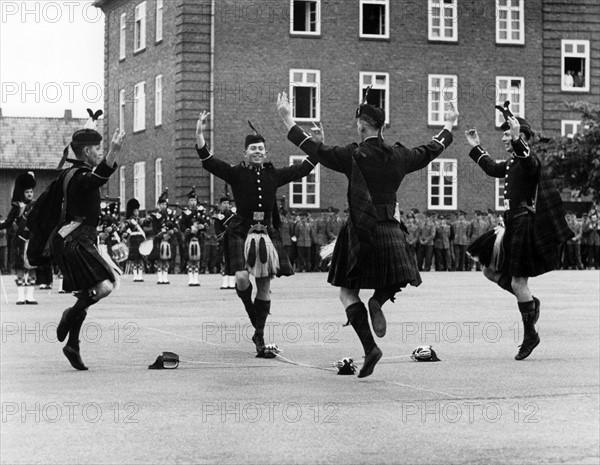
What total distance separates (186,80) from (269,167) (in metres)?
29.5

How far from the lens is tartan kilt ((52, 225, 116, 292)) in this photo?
43.0 feet

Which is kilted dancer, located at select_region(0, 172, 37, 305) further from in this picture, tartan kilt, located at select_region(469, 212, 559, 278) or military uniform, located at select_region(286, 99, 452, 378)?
military uniform, located at select_region(286, 99, 452, 378)

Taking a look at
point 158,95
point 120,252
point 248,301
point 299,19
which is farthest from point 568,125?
point 120,252

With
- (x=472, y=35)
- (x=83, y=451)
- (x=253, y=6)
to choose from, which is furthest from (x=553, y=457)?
(x=472, y=35)

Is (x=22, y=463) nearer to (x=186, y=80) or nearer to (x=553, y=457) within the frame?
(x=553, y=457)

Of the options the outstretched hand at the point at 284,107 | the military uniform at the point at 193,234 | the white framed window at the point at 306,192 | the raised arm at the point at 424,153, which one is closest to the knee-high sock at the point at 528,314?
the raised arm at the point at 424,153

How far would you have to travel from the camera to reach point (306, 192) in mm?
46344

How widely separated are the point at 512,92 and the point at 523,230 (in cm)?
3359

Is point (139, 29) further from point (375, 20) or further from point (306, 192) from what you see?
point (375, 20)

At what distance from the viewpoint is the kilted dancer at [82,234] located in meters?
12.7

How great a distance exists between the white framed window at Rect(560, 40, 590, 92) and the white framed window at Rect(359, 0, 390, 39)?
6.56m

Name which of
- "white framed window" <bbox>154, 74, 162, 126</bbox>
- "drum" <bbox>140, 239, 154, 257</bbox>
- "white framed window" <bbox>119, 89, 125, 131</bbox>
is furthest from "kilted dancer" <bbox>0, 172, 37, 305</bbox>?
"white framed window" <bbox>119, 89, 125, 131</bbox>

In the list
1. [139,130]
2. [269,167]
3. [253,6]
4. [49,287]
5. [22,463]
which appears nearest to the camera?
[22,463]

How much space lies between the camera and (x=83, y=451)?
33.1 feet
